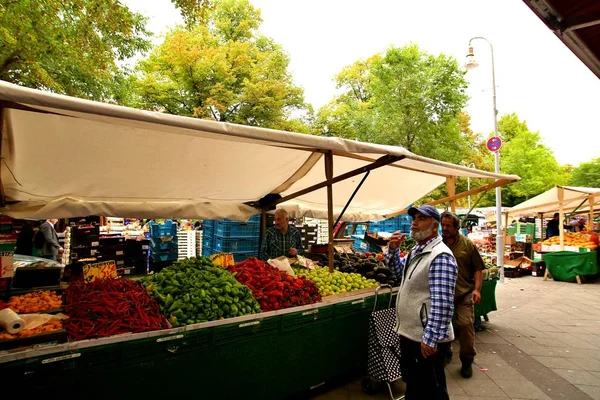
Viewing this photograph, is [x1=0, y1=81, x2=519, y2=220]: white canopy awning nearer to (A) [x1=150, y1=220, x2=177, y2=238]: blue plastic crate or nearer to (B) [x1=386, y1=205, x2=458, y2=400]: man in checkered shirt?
(B) [x1=386, y1=205, x2=458, y2=400]: man in checkered shirt

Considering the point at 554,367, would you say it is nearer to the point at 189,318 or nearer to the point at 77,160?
the point at 189,318

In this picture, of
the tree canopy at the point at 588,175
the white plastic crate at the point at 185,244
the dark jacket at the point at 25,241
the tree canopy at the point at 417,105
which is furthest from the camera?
the tree canopy at the point at 588,175

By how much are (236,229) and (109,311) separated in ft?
18.9

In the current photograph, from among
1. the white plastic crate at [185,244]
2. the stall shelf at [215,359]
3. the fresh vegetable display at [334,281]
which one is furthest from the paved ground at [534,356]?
the white plastic crate at [185,244]

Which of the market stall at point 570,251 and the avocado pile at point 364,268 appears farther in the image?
the market stall at point 570,251

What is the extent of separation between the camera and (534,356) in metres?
5.26

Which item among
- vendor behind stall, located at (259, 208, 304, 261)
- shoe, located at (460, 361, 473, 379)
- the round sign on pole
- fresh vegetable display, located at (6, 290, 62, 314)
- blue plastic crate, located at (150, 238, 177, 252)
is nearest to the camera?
fresh vegetable display, located at (6, 290, 62, 314)

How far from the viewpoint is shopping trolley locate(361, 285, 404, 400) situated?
3836mm

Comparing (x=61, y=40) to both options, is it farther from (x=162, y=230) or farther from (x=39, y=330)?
(x=39, y=330)

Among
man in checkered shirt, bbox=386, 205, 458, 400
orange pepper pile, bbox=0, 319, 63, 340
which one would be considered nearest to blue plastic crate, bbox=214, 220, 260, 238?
orange pepper pile, bbox=0, 319, 63, 340

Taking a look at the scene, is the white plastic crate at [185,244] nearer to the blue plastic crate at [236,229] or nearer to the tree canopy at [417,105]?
Answer: the blue plastic crate at [236,229]

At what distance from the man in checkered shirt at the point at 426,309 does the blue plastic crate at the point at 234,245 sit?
6.09m

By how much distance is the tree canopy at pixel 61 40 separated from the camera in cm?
887

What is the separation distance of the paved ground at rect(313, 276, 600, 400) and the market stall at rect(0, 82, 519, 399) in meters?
0.90
